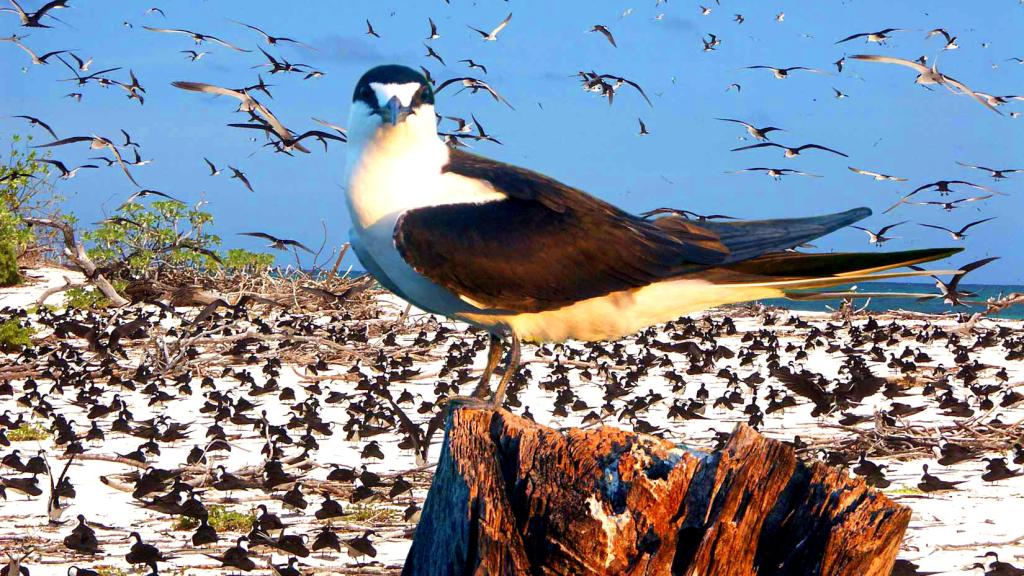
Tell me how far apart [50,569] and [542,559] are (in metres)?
3.69

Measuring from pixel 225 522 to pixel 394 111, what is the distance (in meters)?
3.23

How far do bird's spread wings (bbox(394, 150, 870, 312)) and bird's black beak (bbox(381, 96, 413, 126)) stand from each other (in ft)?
1.39

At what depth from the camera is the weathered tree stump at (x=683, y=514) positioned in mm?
3096

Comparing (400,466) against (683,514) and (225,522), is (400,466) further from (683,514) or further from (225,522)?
(683,514)

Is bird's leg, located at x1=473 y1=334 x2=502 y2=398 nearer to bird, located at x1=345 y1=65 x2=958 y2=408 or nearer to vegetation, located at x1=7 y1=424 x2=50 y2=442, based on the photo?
bird, located at x1=345 y1=65 x2=958 y2=408

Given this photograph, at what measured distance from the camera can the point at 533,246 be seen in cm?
482

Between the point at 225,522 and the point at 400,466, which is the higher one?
the point at 400,466

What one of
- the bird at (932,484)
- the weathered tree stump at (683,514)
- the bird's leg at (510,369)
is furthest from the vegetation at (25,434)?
the bird at (932,484)

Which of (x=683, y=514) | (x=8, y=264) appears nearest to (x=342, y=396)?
(x=683, y=514)

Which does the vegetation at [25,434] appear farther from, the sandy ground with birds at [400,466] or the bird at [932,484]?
the bird at [932,484]

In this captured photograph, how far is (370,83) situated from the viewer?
4.75 m

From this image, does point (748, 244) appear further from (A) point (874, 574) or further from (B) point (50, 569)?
(B) point (50, 569)

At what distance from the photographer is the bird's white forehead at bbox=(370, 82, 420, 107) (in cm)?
464

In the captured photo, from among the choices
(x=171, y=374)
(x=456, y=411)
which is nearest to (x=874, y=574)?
(x=456, y=411)
